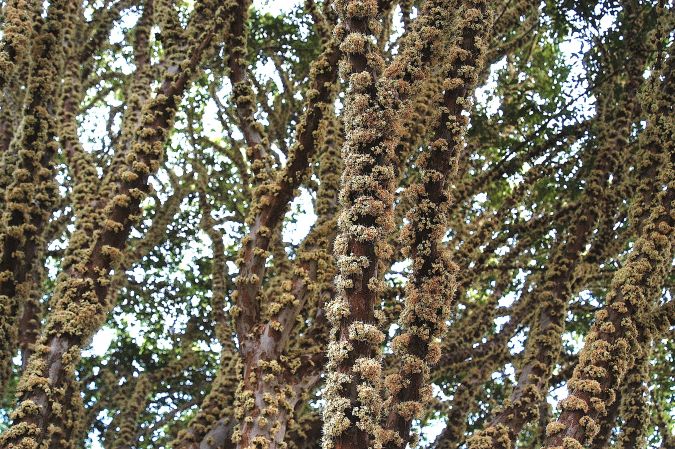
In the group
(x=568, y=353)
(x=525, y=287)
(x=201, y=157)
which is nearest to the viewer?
(x=525, y=287)

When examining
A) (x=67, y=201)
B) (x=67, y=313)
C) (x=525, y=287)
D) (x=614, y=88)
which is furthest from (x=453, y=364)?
(x=67, y=201)

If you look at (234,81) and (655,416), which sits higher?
(234,81)

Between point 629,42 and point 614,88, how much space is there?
1.98ft

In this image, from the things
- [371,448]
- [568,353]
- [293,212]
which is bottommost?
[371,448]

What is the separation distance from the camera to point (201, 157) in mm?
13703

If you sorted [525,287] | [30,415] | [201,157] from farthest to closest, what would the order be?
[201,157] < [525,287] < [30,415]

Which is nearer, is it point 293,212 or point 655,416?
point 655,416

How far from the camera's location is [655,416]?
974 centimetres

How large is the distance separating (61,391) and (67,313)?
559 mm

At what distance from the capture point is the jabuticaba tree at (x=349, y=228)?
421cm

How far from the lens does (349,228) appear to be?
395cm

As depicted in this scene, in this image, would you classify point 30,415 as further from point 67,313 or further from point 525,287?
point 525,287

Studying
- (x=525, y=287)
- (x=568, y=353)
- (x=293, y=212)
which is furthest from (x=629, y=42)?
(x=293, y=212)

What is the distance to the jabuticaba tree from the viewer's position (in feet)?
13.8
